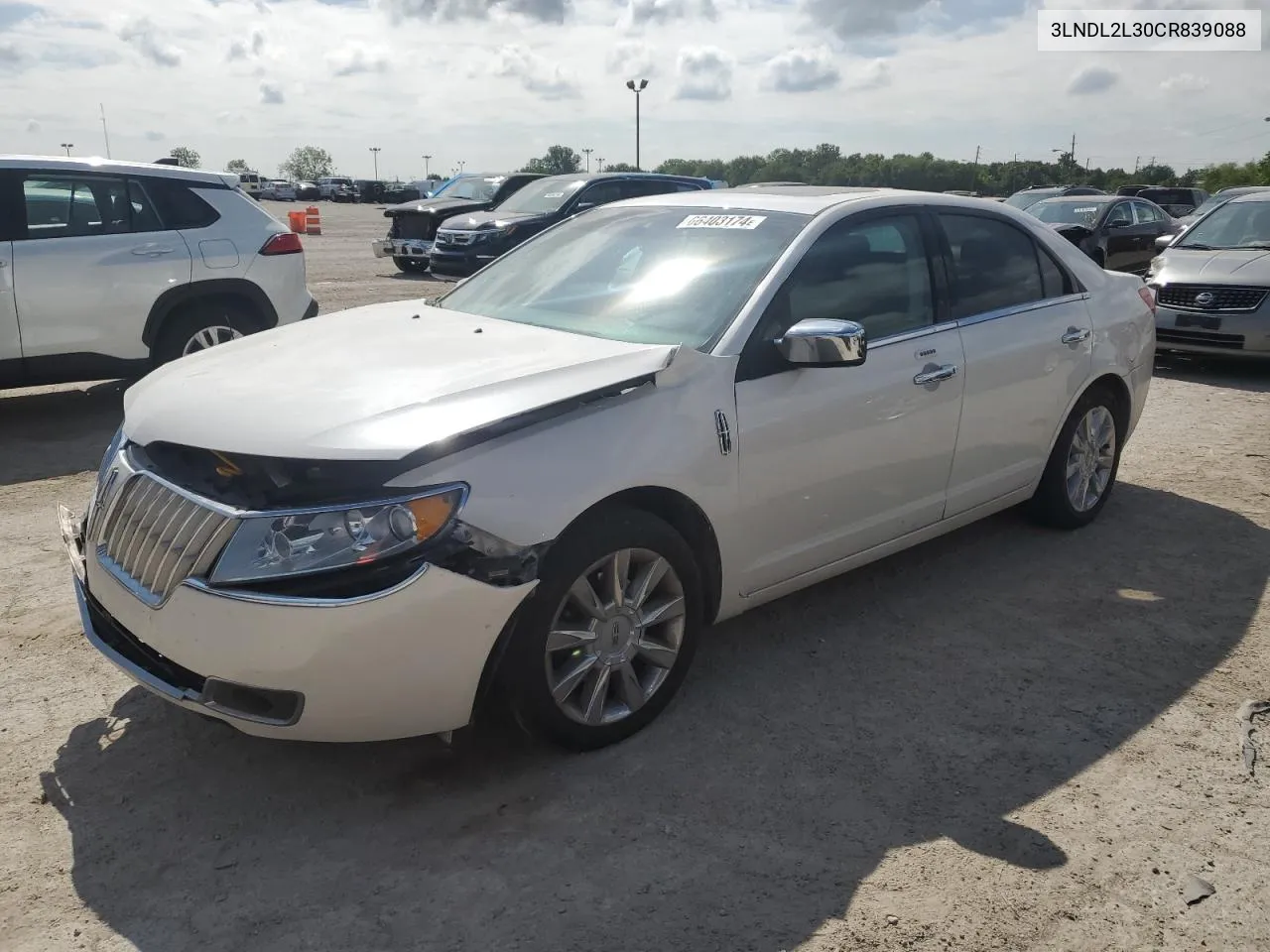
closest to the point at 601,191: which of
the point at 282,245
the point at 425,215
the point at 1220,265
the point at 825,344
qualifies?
the point at 425,215

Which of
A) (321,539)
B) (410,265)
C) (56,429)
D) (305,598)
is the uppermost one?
(410,265)

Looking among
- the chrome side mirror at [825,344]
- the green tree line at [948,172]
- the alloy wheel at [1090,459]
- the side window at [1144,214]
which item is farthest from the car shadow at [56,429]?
the green tree line at [948,172]

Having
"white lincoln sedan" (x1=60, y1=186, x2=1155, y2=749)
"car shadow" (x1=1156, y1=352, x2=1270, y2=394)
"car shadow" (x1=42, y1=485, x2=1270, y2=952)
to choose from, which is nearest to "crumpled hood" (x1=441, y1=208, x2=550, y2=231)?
"car shadow" (x1=1156, y1=352, x2=1270, y2=394)

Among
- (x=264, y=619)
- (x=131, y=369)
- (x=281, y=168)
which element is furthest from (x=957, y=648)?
(x=281, y=168)

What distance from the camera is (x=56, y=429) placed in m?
7.61

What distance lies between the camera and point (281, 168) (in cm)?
17250

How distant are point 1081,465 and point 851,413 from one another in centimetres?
207

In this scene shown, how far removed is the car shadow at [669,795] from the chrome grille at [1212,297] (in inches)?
244

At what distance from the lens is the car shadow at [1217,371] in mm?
9734

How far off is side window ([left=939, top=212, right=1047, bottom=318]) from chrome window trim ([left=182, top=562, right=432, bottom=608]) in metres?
2.75

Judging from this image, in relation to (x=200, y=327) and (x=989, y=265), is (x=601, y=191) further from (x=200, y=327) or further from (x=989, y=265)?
(x=989, y=265)

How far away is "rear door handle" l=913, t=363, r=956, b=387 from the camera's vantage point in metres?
4.30

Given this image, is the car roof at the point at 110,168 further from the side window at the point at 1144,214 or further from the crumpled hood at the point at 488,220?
the side window at the point at 1144,214

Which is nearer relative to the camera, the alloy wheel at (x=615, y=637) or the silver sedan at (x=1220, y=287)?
the alloy wheel at (x=615, y=637)
